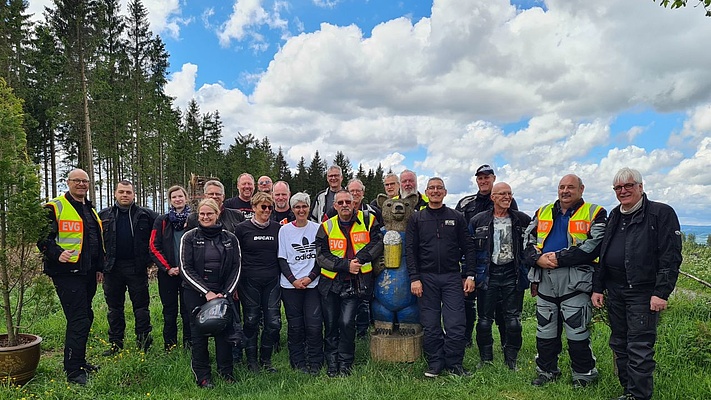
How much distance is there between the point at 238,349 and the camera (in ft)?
19.8

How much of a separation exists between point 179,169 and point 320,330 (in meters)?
41.3

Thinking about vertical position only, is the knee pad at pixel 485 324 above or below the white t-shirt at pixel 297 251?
below

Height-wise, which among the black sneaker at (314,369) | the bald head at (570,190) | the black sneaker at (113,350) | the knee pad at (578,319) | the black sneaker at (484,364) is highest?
the bald head at (570,190)

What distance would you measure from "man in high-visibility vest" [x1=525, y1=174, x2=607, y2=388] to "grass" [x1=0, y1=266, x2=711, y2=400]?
262 millimetres

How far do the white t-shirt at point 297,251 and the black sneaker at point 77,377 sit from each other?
8.36ft

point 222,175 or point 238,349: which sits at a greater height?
point 222,175

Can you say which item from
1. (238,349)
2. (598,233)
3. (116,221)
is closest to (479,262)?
(598,233)

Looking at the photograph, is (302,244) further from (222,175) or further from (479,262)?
(222,175)

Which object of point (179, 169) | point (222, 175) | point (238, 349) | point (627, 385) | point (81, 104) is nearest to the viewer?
point (627, 385)

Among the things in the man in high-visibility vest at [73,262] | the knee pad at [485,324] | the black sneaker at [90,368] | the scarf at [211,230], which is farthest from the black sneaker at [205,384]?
the knee pad at [485,324]

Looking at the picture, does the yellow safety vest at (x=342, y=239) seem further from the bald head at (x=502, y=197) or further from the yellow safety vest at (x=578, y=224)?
the yellow safety vest at (x=578, y=224)

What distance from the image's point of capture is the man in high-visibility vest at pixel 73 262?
5.29 meters

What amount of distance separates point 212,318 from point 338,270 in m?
1.59

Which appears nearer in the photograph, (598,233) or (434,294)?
(598,233)
